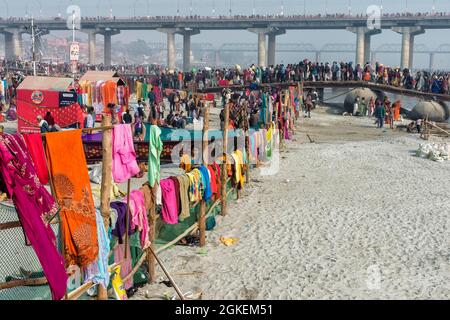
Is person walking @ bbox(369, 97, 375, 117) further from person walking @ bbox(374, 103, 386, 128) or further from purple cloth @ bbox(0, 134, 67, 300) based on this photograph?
purple cloth @ bbox(0, 134, 67, 300)

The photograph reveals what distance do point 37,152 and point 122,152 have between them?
207 centimetres

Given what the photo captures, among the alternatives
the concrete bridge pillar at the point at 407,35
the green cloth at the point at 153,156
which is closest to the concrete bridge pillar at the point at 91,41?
the concrete bridge pillar at the point at 407,35

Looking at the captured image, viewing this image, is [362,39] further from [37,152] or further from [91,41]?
[37,152]

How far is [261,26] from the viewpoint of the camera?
84.4m

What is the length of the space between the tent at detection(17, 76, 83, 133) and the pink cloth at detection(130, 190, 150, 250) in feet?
40.8

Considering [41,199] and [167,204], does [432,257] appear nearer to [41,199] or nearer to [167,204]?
[167,204]

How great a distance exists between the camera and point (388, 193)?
14.9 meters

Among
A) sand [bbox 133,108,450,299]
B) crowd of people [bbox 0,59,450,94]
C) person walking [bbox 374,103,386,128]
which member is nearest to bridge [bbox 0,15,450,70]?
crowd of people [bbox 0,59,450,94]

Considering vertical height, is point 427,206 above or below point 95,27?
below

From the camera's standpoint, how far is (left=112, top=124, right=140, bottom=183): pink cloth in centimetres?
742

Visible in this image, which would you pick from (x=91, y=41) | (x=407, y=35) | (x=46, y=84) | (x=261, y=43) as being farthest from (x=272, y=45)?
(x=46, y=84)

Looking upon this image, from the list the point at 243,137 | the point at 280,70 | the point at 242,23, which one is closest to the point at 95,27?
the point at 242,23

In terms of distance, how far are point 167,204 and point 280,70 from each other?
1109 inches

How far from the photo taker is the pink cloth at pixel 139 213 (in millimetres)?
7747
